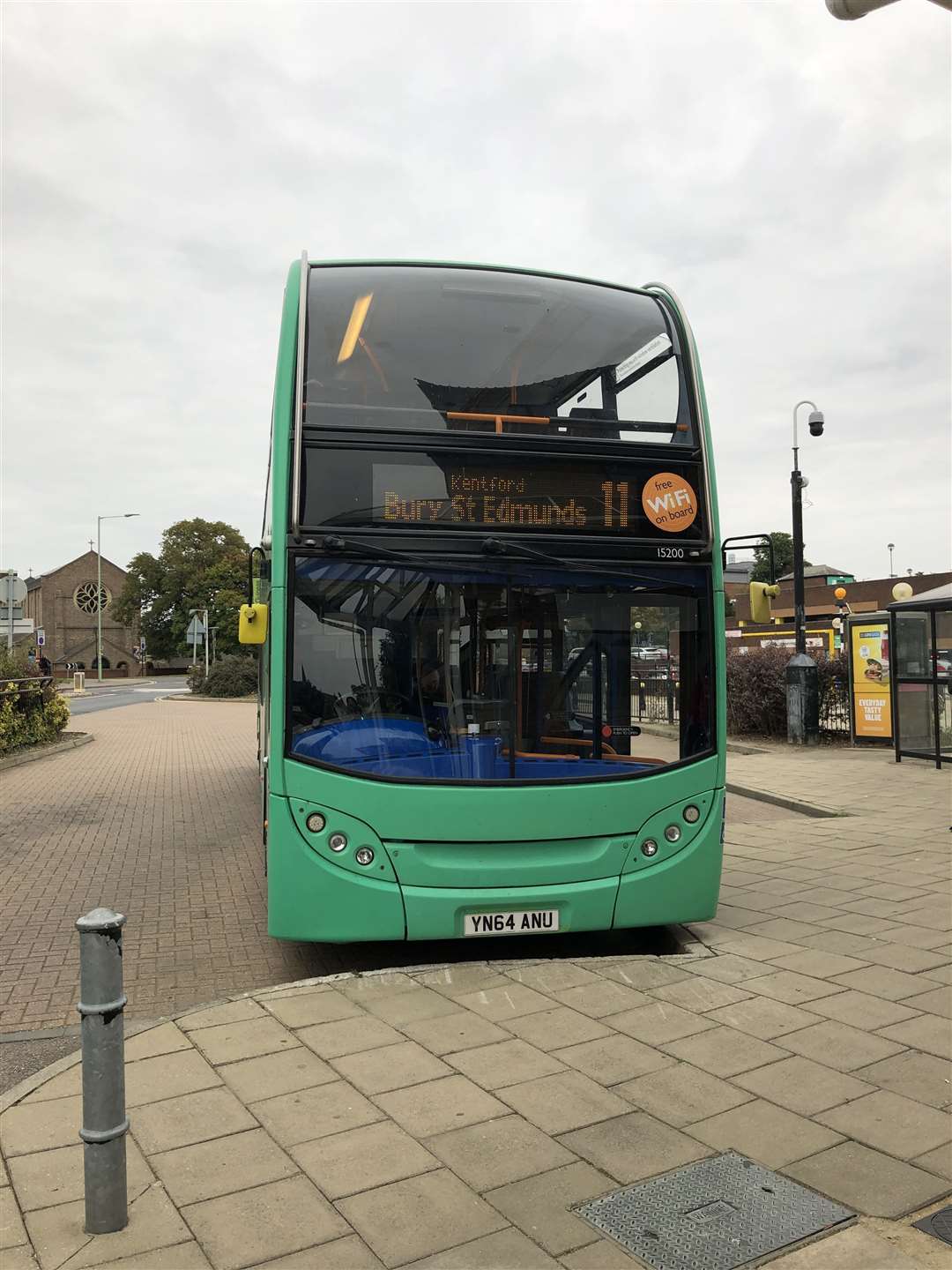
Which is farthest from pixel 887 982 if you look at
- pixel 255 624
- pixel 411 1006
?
pixel 255 624

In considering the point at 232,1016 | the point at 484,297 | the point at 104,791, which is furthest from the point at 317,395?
the point at 104,791

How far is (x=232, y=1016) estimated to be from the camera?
4793 millimetres

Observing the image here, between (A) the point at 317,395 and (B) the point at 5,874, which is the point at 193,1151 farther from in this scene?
(B) the point at 5,874

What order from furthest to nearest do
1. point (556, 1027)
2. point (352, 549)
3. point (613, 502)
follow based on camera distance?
point (613, 502)
point (352, 549)
point (556, 1027)

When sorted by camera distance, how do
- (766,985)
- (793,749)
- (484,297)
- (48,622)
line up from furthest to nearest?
1. (48,622)
2. (793,749)
3. (484,297)
4. (766,985)

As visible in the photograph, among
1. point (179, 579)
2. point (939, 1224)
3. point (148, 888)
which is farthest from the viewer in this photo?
point (179, 579)

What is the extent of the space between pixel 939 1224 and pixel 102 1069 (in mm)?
2433

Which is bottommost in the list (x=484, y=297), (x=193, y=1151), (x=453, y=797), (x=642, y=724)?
(x=193, y=1151)

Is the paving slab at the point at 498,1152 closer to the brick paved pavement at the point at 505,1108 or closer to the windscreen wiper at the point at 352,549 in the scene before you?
the brick paved pavement at the point at 505,1108

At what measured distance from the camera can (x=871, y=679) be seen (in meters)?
16.3

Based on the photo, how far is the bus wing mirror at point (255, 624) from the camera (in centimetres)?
552

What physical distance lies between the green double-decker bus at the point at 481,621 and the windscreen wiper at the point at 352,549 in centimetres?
1

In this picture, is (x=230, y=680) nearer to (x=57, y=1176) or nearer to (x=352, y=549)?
(x=352, y=549)

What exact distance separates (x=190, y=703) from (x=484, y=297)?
31.4 meters
